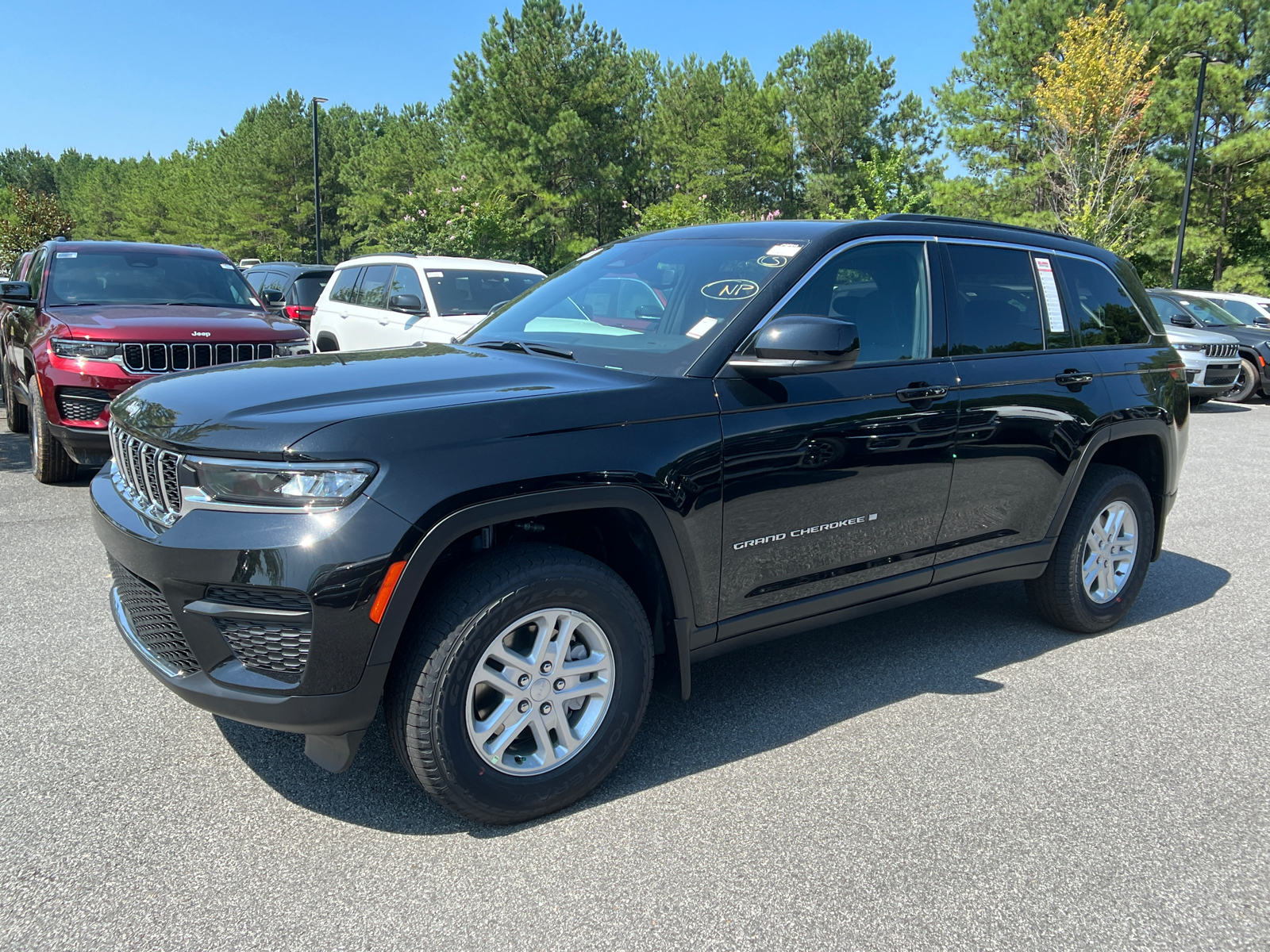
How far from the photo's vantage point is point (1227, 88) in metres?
28.7

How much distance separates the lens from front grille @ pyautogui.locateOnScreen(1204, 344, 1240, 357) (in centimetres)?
1448

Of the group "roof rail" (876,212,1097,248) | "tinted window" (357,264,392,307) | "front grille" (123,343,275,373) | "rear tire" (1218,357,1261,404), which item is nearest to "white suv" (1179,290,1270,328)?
"rear tire" (1218,357,1261,404)

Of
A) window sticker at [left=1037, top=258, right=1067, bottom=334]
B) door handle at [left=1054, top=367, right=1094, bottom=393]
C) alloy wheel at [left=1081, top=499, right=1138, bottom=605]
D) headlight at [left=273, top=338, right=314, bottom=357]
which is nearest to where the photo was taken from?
door handle at [left=1054, top=367, right=1094, bottom=393]

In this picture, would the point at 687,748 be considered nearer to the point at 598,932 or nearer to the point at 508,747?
the point at 508,747

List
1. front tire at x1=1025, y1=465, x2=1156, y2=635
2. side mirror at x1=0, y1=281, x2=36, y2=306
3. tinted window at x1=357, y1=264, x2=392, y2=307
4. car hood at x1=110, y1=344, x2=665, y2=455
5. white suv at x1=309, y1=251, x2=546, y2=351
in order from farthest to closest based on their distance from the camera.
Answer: tinted window at x1=357, y1=264, x2=392, y2=307, white suv at x1=309, y1=251, x2=546, y2=351, side mirror at x1=0, y1=281, x2=36, y2=306, front tire at x1=1025, y1=465, x2=1156, y2=635, car hood at x1=110, y1=344, x2=665, y2=455

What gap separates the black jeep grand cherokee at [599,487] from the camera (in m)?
2.54

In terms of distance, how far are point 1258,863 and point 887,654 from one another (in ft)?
5.62

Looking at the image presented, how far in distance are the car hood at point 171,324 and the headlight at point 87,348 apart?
0.04 m

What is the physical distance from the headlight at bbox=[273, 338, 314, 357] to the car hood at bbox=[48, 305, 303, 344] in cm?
5

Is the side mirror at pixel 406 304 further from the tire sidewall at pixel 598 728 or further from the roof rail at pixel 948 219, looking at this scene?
the tire sidewall at pixel 598 728

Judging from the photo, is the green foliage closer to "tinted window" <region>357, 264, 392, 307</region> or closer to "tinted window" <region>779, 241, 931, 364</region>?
"tinted window" <region>357, 264, 392, 307</region>

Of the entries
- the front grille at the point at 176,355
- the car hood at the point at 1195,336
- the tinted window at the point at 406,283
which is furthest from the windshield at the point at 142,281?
the car hood at the point at 1195,336

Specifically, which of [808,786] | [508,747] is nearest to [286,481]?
[508,747]

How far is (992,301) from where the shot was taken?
4.09 metres
